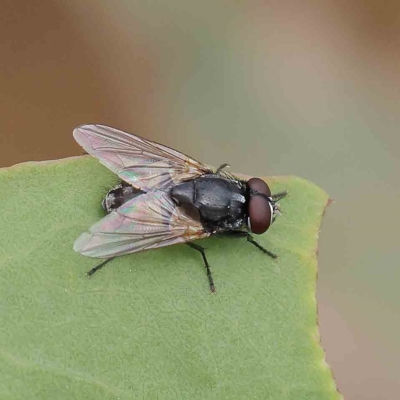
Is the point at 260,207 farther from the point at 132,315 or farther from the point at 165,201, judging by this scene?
the point at 132,315

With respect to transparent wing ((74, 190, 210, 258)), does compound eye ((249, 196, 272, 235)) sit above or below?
above

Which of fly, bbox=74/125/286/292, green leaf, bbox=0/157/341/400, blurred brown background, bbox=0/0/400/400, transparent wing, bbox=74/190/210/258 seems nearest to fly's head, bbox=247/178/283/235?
fly, bbox=74/125/286/292

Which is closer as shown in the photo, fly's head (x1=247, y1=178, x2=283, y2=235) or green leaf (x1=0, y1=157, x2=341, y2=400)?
green leaf (x1=0, y1=157, x2=341, y2=400)

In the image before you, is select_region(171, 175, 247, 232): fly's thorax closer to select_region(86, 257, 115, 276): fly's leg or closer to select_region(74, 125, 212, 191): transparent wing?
select_region(74, 125, 212, 191): transparent wing

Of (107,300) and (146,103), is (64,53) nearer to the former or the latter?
(146,103)

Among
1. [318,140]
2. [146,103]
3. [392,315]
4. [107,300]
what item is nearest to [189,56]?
[146,103]

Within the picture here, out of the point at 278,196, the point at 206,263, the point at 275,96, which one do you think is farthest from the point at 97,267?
the point at 275,96

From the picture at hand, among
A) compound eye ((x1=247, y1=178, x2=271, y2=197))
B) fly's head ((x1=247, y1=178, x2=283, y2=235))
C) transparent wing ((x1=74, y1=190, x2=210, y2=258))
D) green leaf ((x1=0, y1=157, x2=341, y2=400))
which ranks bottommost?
green leaf ((x1=0, y1=157, x2=341, y2=400))

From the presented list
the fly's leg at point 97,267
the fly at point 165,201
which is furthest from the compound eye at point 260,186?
the fly's leg at point 97,267
